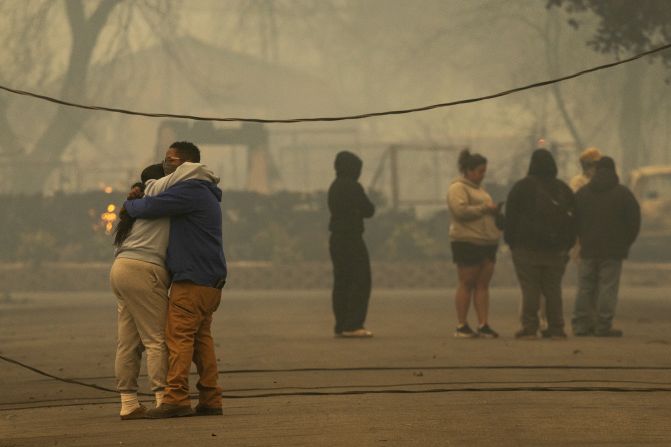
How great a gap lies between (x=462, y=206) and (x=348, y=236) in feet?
4.23

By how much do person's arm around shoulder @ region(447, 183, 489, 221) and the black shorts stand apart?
0.90 feet

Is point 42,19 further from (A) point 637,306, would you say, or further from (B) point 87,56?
(A) point 637,306

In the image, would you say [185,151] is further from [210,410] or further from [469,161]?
[469,161]

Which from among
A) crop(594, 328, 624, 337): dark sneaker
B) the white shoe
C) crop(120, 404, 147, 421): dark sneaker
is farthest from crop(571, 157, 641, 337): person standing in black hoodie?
crop(120, 404, 147, 421): dark sneaker

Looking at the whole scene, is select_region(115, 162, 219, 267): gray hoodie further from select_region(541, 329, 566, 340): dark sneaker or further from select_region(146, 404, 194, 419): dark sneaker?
select_region(541, 329, 566, 340): dark sneaker

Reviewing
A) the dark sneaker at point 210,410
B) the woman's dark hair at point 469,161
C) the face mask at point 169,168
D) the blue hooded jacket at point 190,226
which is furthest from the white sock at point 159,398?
the woman's dark hair at point 469,161

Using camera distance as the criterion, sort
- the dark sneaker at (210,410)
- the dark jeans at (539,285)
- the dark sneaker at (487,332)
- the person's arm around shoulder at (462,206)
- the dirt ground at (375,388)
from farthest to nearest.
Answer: the person's arm around shoulder at (462,206)
the dark sneaker at (487,332)
the dark jeans at (539,285)
the dark sneaker at (210,410)
the dirt ground at (375,388)

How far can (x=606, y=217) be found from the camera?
16422 millimetres

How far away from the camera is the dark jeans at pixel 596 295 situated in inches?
637

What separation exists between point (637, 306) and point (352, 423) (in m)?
13.7

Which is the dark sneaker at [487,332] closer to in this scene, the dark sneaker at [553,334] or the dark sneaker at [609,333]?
the dark sneaker at [553,334]

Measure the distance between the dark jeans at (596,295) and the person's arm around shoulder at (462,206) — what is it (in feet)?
4.35

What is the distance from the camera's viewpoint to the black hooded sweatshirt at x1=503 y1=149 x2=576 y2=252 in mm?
15695

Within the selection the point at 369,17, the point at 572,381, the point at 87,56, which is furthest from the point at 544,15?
the point at 572,381
